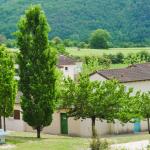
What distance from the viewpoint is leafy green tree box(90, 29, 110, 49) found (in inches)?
5935

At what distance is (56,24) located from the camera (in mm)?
171375

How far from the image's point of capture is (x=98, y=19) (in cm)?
17488

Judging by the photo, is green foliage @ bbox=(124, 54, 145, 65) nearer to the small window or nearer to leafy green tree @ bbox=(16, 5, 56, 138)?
the small window

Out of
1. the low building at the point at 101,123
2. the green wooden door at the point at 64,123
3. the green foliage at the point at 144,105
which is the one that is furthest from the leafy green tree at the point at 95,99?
the green wooden door at the point at 64,123

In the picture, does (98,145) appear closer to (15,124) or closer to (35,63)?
(35,63)

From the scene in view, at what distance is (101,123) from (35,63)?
35.2 ft

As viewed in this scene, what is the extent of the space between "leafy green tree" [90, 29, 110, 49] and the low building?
Result: 95.9 m

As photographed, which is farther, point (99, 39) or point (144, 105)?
point (99, 39)

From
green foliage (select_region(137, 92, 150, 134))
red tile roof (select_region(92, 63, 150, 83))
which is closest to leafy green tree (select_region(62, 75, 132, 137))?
green foliage (select_region(137, 92, 150, 134))

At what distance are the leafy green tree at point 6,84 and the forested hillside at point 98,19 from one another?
133 metres

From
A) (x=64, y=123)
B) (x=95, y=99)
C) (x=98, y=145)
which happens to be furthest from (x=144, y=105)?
(x=98, y=145)

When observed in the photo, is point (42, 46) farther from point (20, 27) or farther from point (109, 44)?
point (109, 44)

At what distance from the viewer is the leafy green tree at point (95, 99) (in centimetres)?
3666

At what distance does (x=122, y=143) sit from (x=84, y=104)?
4.85 metres
